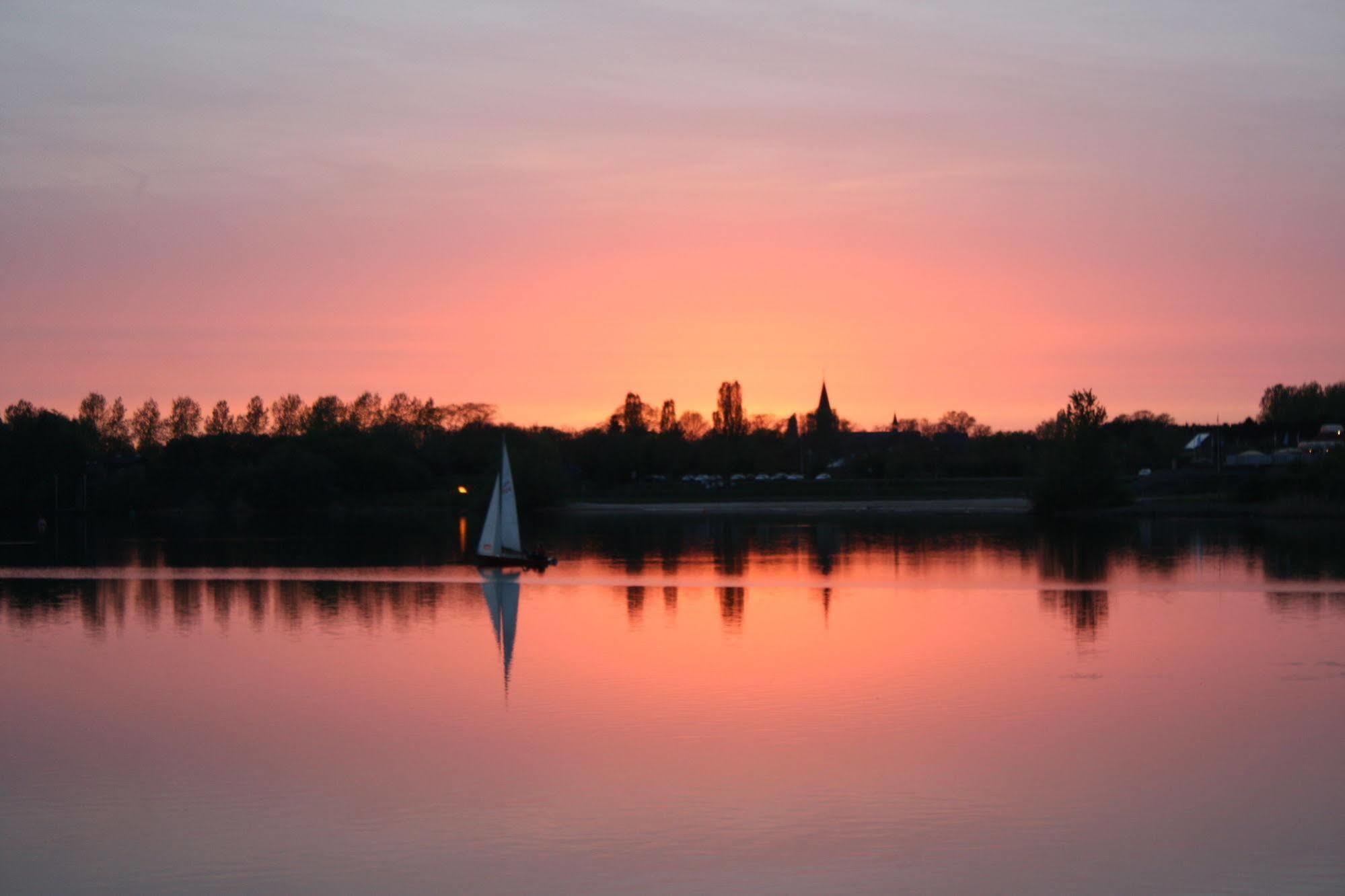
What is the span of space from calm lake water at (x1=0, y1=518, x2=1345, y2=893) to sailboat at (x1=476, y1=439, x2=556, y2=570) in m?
6.63

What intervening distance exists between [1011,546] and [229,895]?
4292 cm

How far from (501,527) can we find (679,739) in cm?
2695

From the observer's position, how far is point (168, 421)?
435ft

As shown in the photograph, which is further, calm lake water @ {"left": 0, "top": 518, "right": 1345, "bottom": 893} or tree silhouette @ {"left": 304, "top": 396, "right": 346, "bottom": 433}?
tree silhouette @ {"left": 304, "top": 396, "right": 346, "bottom": 433}

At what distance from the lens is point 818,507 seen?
3664 inches

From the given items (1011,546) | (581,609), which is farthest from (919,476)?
(581,609)

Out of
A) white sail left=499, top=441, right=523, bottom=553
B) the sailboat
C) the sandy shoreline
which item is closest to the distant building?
the sandy shoreline

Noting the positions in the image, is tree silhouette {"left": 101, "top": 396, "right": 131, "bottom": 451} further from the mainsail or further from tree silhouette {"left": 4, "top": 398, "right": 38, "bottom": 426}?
the mainsail

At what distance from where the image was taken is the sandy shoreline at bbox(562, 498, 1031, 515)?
276 feet

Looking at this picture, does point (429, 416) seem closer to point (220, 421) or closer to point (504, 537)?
point (220, 421)

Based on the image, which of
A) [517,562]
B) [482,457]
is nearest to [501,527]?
[517,562]

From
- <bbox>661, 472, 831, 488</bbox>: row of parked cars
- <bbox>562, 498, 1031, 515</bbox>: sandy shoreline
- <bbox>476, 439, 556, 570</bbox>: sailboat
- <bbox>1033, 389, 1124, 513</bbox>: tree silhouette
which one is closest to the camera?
<bbox>476, 439, 556, 570</bbox>: sailboat

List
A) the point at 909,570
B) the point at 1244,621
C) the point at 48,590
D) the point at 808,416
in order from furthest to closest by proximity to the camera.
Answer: the point at 808,416 < the point at 909,570 < the point at 48,590 < the point at 1244,621

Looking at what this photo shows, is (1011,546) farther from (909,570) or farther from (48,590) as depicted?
(48,590)
